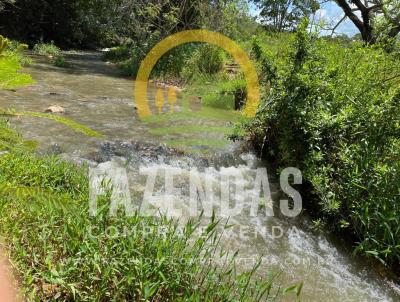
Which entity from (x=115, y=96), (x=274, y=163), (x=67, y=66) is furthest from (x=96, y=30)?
(x=274, y=163)

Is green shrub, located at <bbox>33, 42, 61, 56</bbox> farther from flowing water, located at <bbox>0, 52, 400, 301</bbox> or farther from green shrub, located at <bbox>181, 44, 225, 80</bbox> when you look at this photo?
green shrub, located at <bbox>181, 44, 225, 80</bbox>

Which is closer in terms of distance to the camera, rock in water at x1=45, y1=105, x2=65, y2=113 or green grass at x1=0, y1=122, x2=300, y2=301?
green grass at x1=0, y1=122, x2=300, y2=301

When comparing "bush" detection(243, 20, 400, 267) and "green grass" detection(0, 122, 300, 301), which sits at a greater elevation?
"bush" detection(243, 20, 400, 267)

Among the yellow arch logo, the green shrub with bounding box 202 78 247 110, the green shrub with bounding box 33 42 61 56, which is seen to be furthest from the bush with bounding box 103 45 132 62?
the green shrub with bounding box 202 78 247 110

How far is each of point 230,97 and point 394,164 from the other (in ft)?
23.2

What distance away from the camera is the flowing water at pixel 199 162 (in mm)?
4031

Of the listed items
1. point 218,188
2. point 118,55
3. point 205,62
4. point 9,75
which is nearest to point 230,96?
point 205,62

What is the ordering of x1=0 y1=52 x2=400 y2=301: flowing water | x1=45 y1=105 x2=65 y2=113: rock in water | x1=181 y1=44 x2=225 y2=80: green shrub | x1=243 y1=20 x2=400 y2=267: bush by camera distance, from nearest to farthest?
x1=0 y1=52 x2=400 y2=301: flowing water, x1=243 y1=20 x2=400 y2=267: bush, x1=45 y1=105 x2=65 y2=113: rock in water, x1=181 y1=44 x2=225 y2=80: green shrub

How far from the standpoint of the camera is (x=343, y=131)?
210 inches

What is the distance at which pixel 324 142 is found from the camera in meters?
5.47

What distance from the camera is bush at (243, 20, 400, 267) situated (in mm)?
4562

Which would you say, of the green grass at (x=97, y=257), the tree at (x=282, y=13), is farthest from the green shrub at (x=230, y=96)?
the tree at (x=282, y=13)

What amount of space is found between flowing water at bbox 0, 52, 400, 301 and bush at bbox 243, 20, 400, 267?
14.8 inches

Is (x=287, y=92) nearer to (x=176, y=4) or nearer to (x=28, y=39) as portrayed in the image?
(x=176, y=4)
